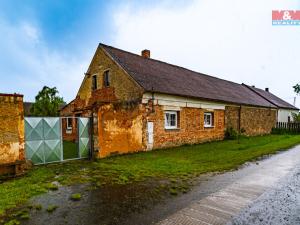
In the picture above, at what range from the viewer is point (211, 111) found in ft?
54.3

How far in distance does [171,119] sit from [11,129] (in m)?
8.79

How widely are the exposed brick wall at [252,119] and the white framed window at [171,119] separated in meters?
6.09

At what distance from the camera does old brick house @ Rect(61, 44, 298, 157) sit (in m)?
10.7

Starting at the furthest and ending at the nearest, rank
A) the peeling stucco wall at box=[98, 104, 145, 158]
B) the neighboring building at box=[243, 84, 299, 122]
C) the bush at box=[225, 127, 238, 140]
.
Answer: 1. the neighboring building at box=[243, 84, 299, 122]
2. the bush at box=[225, 127, 238, 140]
3. the peeling stucco wall at box=[98, 104, 145, 158]

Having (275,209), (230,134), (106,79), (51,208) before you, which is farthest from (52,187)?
(230,134)

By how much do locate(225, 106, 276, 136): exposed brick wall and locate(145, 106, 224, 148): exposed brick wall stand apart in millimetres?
1566

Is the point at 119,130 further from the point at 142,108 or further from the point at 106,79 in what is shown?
the point at 106,79

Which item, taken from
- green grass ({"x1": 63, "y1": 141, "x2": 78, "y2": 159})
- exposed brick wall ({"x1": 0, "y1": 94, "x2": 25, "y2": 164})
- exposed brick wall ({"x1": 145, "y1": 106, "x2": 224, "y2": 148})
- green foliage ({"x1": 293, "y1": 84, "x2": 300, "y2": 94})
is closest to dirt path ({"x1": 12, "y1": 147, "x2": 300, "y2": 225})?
exposed brick wall ({"x1": 0, "y1": 94, "x2": 25, "y2": 164})

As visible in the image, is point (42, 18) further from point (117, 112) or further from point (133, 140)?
→ point (133, 140)

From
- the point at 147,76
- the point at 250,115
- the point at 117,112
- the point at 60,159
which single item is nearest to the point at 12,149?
the point at 60,159

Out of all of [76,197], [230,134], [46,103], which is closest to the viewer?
[76,197]

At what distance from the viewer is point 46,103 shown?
23609 mm

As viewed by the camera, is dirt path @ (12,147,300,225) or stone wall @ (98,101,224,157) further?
stone wall @ (98,101,224,157)

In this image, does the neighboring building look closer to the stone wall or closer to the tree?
the stone wall
